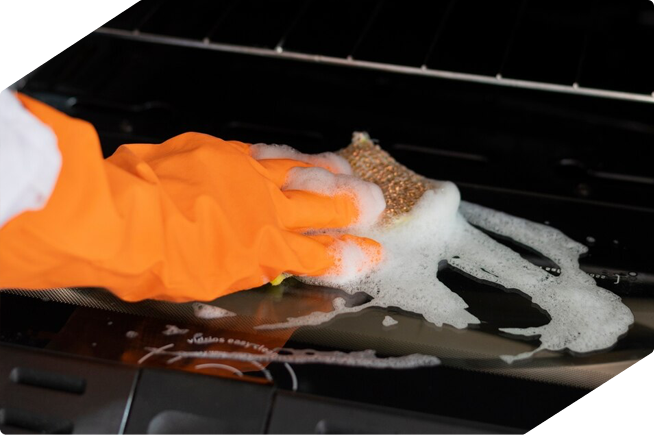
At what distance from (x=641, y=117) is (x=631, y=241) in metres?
0.33

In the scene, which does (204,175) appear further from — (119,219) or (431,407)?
(431,407)

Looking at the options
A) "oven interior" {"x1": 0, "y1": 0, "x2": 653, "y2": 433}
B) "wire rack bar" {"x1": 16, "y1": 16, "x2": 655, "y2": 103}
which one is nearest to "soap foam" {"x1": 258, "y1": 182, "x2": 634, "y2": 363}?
"oven interior" {"x1": 0, "y1": 0, "x2": 653, "y2": 433}

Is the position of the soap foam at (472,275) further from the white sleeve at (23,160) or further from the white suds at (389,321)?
the white sleeve at (23,160)

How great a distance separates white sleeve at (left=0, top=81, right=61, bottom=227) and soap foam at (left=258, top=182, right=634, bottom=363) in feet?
0.98

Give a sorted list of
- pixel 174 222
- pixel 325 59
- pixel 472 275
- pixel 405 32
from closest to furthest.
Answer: pixel 174 222 < pixel 472 275 < pixel 325 59 < pixel 405 32

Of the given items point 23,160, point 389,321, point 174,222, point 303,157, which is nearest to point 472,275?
point 389,321

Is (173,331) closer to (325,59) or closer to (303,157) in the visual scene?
(303,157)

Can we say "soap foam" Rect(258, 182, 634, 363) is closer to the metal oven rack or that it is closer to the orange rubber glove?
the orange rubber glove

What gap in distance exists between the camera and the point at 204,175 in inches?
34.6

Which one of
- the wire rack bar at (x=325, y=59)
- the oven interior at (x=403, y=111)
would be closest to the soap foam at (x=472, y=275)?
the oven interior at (x=403, y=111)

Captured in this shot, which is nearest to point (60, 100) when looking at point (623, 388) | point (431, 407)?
point (431, 407)

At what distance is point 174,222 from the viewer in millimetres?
817

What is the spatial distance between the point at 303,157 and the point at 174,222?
12.0 inches

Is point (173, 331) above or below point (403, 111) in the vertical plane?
below
